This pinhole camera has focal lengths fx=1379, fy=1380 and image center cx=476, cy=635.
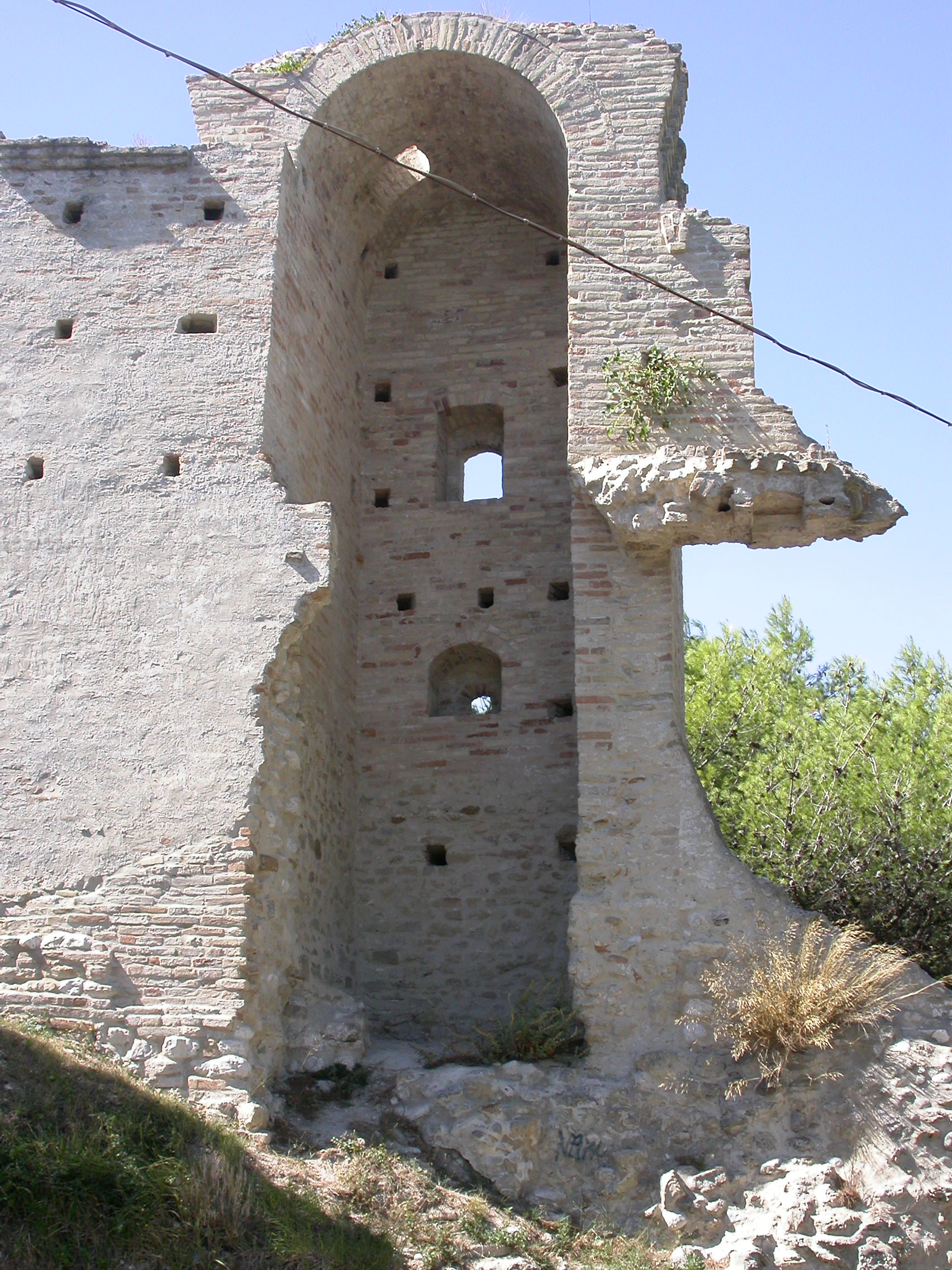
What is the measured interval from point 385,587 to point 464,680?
41.7 inches

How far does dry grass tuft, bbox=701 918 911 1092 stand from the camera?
8.23 meters

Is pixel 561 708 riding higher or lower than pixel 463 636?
lower

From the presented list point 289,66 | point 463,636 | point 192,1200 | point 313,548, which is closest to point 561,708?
point 463,636

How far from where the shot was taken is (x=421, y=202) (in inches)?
520

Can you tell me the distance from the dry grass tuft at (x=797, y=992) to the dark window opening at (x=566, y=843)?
2306 mm

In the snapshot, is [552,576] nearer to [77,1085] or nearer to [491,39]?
[491,39]

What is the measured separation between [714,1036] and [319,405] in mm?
5805

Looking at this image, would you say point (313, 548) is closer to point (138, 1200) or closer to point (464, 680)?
point (464, 680)

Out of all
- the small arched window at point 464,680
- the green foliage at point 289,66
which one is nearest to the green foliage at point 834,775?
the small arched window at point 464,680

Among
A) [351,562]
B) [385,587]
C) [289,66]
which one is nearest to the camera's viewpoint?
[289,66]

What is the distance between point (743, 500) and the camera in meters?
9.43

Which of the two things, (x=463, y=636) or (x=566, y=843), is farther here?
(x=463, y=636)

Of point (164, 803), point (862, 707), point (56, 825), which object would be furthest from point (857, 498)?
point (862, 707)

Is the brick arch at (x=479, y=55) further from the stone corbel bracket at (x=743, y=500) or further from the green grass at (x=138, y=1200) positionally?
the green grass at (x=138, y=1200)
